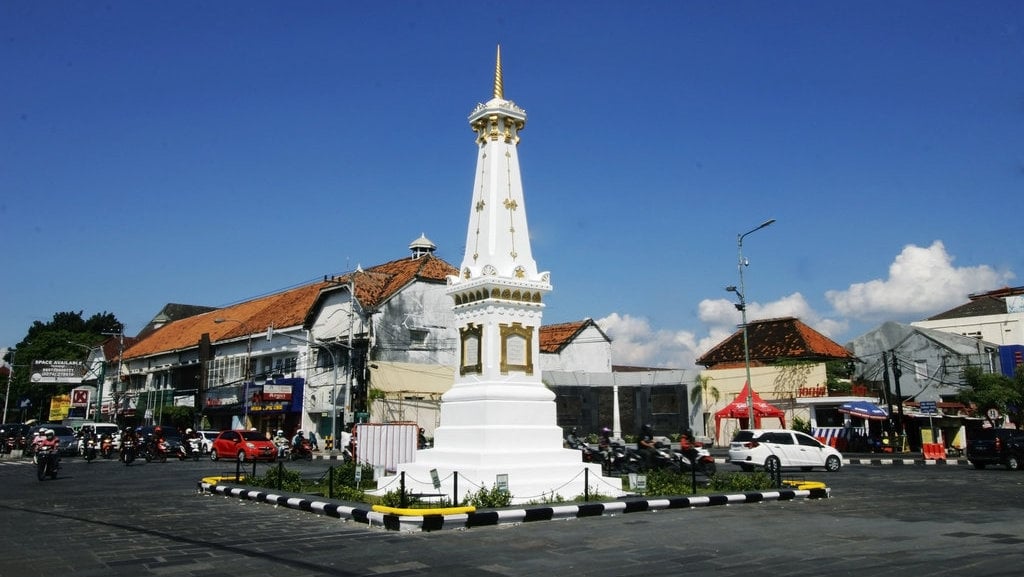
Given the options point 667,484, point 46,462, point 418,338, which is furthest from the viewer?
point 418,338

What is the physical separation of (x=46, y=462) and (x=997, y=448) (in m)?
30.4

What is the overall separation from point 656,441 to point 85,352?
6868cm

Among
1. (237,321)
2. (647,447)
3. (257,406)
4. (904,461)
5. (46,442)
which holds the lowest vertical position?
(904,461)

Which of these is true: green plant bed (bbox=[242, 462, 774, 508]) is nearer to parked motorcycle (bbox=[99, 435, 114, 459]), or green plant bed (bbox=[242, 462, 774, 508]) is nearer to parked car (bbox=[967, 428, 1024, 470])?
parked car (bbox=[967, 428, 1024, 470])

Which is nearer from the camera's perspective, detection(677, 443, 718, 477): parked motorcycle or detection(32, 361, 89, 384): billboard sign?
detection(677, 443, 718, 477): parked motorcycle

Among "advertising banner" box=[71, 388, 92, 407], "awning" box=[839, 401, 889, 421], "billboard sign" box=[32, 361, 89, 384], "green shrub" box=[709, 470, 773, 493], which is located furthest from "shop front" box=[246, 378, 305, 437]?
"green shrub" box=[709, 470, 773, 493]

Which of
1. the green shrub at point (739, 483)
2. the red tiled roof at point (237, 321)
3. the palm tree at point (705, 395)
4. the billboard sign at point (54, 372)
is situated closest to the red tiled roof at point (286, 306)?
the red tiled roof at point (237, 321)

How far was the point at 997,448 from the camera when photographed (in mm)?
25672

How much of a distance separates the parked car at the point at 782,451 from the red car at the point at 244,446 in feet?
65.3

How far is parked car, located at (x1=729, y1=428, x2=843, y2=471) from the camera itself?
84.0 ft

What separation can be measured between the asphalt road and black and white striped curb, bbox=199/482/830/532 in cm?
27

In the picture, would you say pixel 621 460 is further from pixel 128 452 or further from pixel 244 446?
pixel 128 452

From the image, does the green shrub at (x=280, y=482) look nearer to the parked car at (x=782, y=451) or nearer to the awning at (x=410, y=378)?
the parked car at (x=782, y=451)

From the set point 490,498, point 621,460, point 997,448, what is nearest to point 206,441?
point 621,460
